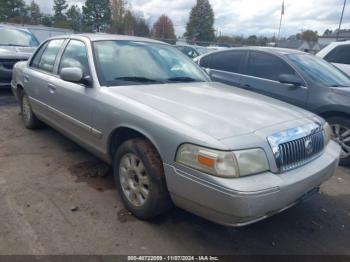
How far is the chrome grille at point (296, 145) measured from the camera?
8.41ft

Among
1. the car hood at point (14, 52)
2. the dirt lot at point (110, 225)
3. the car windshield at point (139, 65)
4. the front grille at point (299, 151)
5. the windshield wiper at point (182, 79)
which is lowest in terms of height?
the dirt lot at point (110, 225)

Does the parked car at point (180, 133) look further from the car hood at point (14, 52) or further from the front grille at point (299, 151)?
the car hood at point (14, 52)

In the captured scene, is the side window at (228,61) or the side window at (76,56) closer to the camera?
the side window at (76,56)

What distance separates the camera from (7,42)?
28.6 ft

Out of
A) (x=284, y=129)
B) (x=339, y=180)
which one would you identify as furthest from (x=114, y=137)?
(x=339, y=180)

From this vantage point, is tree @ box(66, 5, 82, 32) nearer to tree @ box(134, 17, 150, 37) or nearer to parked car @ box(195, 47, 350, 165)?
tree @ box(134, 17, 150, 37)

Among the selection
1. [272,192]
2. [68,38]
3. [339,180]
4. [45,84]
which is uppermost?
[68,38]

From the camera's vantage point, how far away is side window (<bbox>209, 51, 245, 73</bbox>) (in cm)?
614

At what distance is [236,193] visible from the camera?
7.45 feet

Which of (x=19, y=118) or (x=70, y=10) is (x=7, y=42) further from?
(x=70, y=10)

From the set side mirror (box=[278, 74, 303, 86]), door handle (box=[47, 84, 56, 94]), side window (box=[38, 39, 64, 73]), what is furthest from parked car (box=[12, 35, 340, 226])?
side mirror (box=[278, 74, 303, 86])

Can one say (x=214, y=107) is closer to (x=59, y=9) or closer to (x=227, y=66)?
(x=227, y=66)

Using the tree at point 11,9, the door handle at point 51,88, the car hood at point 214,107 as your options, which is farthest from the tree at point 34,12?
the car hood at point 214,107

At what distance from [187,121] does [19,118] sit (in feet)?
15.6
